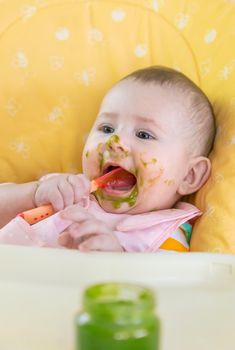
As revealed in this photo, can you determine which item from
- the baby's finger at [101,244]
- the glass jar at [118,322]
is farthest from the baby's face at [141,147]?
the glass jar at [118,322]

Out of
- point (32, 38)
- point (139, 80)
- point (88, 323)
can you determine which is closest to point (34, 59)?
point (32, 38)

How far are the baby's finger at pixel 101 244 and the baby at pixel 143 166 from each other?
0.48 ft

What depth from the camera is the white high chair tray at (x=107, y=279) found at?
593 millimetres

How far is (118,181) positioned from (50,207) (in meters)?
0.16

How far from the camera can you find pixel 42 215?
3.31ft

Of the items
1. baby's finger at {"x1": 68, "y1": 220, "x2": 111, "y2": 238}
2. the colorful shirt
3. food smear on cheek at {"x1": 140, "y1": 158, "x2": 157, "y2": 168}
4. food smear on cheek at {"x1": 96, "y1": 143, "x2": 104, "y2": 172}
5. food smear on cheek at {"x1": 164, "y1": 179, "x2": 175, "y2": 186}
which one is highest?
food smear on cheek at {"x1": 96, "y1": 143, "x2": 104, "y2": 172}

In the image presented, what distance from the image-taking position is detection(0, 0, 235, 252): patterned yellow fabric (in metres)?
1.34

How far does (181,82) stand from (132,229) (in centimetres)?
31

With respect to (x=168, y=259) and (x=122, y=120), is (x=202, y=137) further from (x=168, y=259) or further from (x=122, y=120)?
(x=168, y=259)

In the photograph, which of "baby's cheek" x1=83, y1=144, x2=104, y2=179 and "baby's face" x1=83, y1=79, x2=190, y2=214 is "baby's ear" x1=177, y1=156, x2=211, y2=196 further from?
"baby's cheek" x1=83, y1=144, x2=104, y2=179

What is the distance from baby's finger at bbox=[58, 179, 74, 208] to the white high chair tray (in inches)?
13.6

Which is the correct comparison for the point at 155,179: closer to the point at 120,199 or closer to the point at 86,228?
the point at 120,199

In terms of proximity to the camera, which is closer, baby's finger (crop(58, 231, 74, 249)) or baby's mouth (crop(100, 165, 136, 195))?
baby's finger (crop(58, 231, 74, 249))

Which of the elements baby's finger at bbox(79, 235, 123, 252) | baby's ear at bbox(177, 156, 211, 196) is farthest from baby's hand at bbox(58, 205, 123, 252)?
baby's ear at bbox(177, 156, 211, 196)
